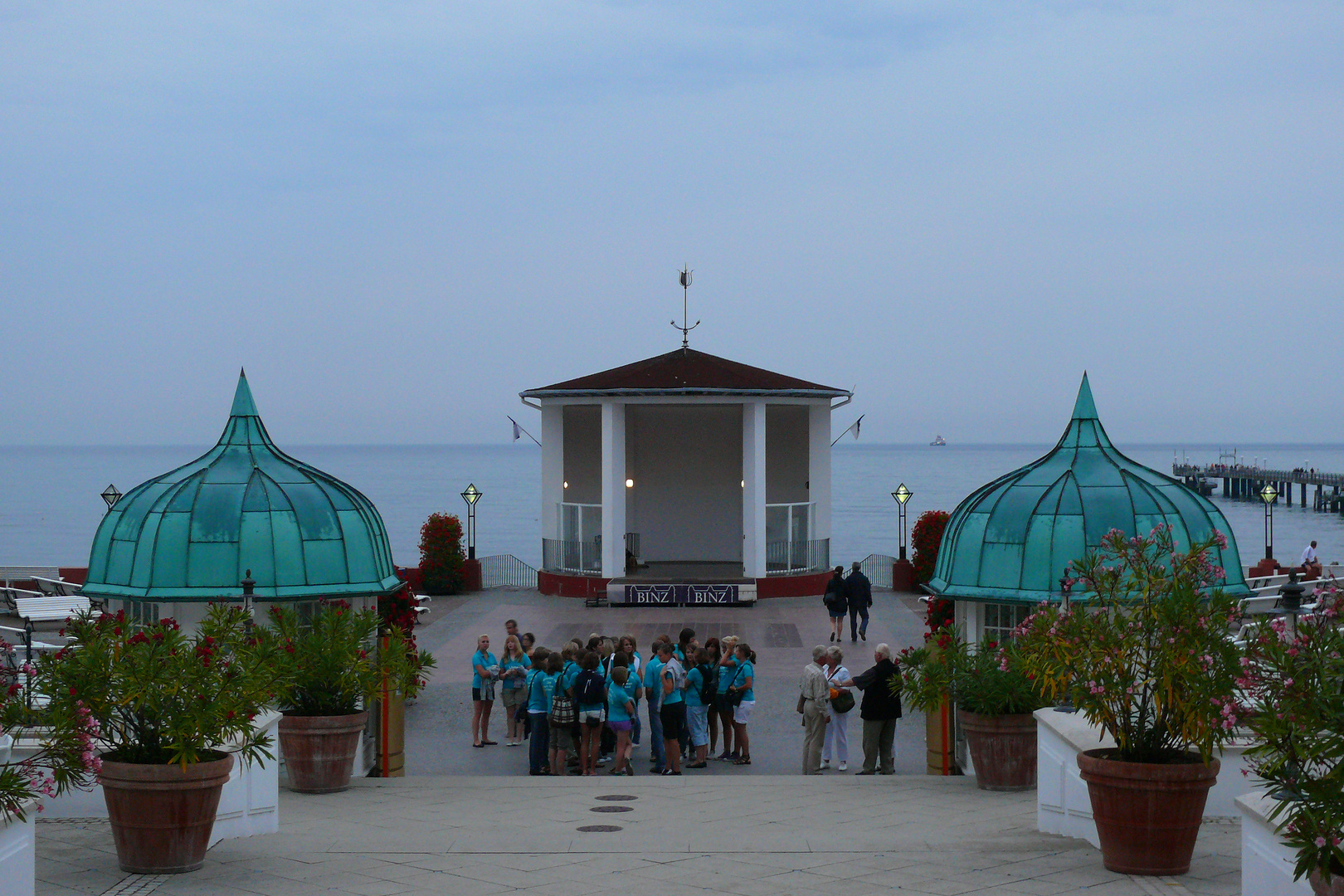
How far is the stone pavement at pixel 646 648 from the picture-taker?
1633 centimetres

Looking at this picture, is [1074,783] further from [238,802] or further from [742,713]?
[742,713]

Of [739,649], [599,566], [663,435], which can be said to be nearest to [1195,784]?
[739,649]

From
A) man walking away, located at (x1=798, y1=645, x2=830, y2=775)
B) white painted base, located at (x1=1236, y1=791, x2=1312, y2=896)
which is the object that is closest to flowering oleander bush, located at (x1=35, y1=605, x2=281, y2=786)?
white painted base, located at (x1=1236, y1=791, x2=1312, y2=896)

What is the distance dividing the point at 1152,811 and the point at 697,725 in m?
7.73

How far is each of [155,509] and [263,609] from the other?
5.80 feet

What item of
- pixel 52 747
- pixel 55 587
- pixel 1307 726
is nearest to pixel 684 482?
pixel 55 587

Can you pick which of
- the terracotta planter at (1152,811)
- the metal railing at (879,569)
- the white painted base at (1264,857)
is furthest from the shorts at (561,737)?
the metal railing at (879,569)

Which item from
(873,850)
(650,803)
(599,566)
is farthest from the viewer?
(599,566)

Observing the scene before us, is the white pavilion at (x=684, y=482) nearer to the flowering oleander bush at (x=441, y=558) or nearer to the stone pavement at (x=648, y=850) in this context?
the flowering oleander bush at (x=441, y=558)

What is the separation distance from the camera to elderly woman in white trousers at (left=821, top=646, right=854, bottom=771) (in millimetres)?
14984

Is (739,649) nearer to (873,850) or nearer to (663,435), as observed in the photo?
(873,850)

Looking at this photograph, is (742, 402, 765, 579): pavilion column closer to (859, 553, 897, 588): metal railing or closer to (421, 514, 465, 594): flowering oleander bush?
(859, 553, 897, 588): metal railing

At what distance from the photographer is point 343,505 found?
1680cm

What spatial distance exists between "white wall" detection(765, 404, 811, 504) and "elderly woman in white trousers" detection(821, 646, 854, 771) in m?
21.6
